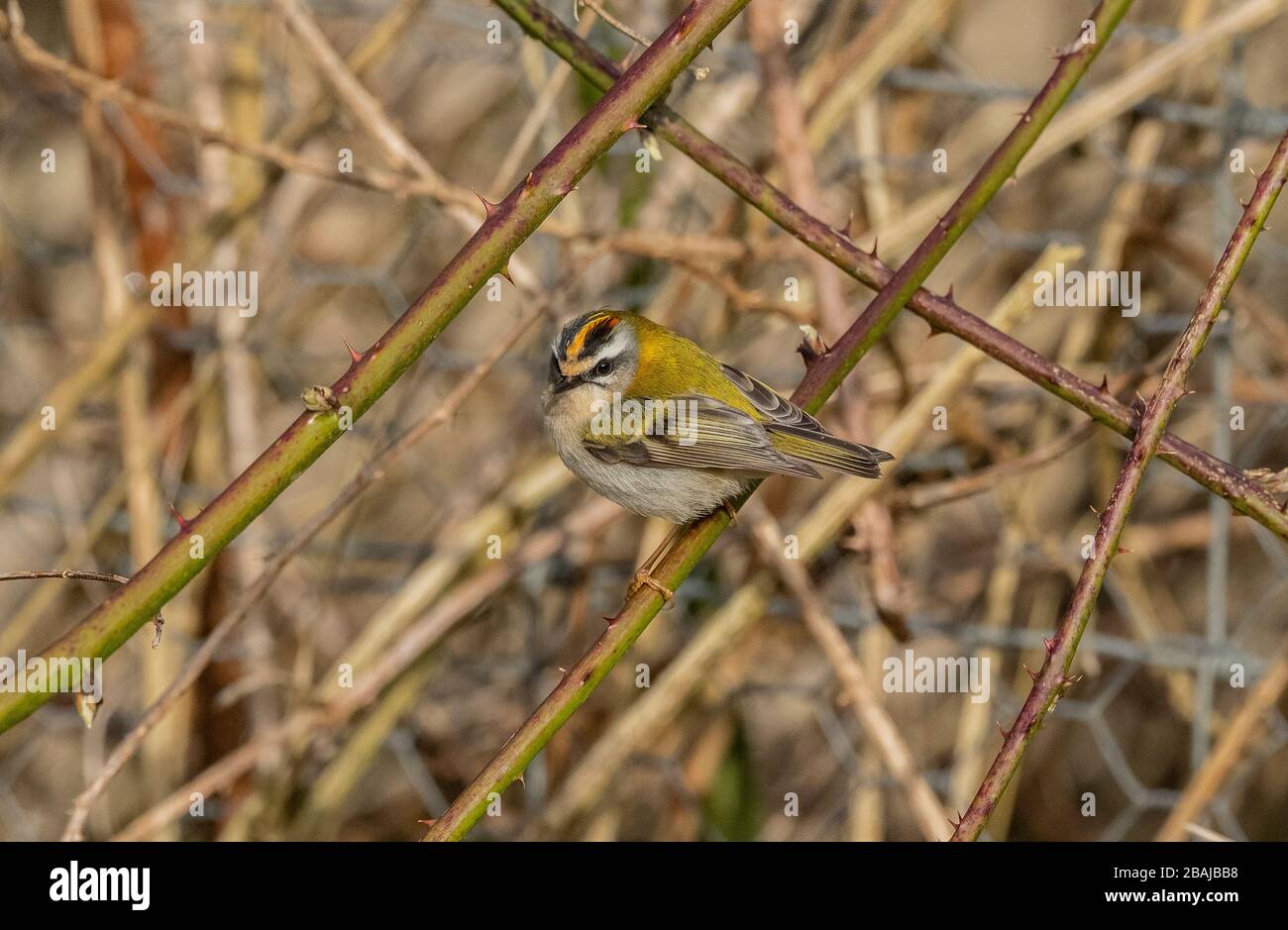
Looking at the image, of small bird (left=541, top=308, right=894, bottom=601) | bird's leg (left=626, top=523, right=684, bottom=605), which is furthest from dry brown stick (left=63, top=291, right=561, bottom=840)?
bird's leg (left=626, top=523, right=684, bottom=605)

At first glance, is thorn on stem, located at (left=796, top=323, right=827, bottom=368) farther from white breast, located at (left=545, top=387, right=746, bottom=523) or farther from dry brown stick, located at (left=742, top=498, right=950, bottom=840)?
dry brown stick, located at (left=742, top=498, right=950, bottom=840)

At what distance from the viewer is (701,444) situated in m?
2.14

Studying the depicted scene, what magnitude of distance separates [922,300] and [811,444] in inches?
25.3

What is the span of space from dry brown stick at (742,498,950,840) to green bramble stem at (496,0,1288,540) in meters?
0.98

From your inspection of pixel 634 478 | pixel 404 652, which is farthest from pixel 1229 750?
pixel 404 652

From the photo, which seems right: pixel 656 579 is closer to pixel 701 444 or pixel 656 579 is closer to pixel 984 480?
pixel 701 444

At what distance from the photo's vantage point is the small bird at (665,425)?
2.03m

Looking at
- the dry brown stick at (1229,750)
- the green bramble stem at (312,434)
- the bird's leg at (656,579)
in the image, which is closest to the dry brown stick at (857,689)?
the bird's leg at (656,579)

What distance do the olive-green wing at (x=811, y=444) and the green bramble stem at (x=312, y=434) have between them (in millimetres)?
931

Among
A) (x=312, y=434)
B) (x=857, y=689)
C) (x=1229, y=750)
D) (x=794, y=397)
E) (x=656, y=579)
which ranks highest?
(x=794, y=397)

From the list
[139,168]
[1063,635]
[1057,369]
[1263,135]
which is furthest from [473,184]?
[1063,635]

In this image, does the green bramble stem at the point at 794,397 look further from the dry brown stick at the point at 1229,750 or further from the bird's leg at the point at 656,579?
the dry brown stick at the point at 1229,750
